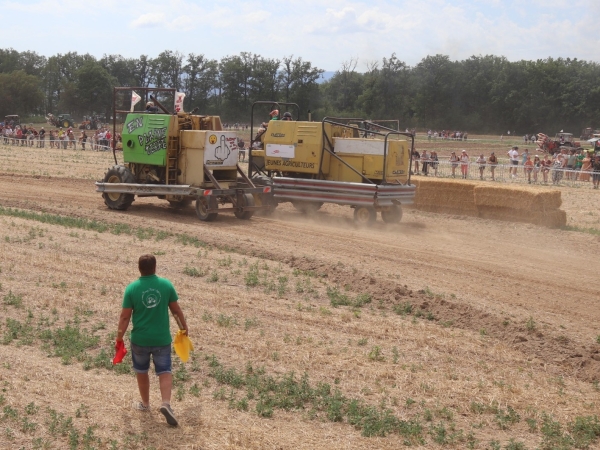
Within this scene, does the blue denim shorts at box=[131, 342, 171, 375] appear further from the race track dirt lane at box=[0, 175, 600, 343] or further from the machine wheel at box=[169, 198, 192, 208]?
the machine wheel at box=[169, 198, 192, 208]

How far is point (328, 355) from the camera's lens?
8602mm

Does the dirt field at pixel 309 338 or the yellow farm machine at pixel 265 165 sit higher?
the yellow farm machine at pixel 265 165

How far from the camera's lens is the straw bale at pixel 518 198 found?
1895 centimetres

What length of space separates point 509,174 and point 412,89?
167 ft

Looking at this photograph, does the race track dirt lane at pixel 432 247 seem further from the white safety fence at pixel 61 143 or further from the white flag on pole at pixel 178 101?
the white safety fence at pixel 61 143

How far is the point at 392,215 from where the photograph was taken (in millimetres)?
18812

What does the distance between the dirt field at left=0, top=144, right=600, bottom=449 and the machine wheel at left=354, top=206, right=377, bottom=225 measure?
130 centimetres

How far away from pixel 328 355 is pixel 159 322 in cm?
251

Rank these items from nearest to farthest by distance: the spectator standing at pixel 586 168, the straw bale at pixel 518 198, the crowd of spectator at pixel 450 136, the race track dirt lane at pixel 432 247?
1. the race track dirt lane at pixel 432 247
2. the straw bale at pixel 518 198
3. the spectator standing at pixel 586 168
4. the crowd of spectator at pixel 450 136

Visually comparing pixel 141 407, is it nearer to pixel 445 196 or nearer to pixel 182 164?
pixel 182 164

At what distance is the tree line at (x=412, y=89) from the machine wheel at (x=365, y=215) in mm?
53908

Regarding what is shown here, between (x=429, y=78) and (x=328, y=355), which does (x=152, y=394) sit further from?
(x=429, y=78)

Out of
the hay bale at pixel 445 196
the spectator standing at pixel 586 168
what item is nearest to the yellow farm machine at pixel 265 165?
the hay bale at pixel 445 196

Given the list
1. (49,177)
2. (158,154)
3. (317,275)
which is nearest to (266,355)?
(317,275)
